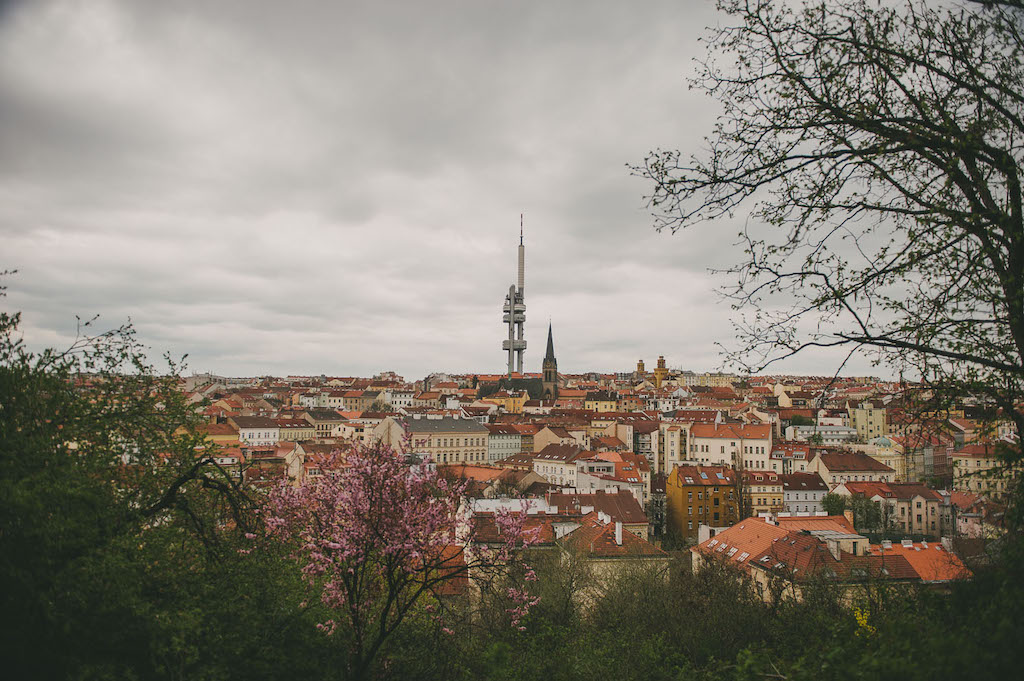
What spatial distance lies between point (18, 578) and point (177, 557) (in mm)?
2907

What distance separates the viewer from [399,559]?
7.57 meters

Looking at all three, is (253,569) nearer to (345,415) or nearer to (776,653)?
(776,653)

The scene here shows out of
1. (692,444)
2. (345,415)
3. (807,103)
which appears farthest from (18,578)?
(345,415)

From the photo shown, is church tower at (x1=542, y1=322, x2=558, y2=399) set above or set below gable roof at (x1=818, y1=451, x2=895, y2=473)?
above

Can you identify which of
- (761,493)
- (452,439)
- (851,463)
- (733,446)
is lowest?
(761,493)

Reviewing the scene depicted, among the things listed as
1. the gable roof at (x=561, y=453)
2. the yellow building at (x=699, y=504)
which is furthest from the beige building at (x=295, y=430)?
the yellow building at (x=699, y=504)

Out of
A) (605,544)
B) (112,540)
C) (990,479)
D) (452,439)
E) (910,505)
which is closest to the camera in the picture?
(990,479)

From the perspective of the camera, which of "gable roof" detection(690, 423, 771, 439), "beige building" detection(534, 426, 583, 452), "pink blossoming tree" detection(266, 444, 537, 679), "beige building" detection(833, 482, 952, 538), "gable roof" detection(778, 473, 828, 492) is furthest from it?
"beige building" detection(534, 426, 583, 452)

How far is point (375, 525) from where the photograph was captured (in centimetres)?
729

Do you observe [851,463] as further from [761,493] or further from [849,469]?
[761,493]

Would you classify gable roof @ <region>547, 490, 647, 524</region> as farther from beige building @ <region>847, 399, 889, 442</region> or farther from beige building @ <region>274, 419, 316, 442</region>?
beige building @ <region>274, 419, 316, 442</region>

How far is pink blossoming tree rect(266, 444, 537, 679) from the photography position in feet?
24.1

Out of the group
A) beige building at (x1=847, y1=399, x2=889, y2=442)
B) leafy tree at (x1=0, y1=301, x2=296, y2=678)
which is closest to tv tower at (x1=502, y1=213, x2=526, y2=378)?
beige building at (x1=847, y1=399, x2=889, y2=442)

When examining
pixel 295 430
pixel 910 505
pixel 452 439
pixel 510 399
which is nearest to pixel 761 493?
pixel 910 505
